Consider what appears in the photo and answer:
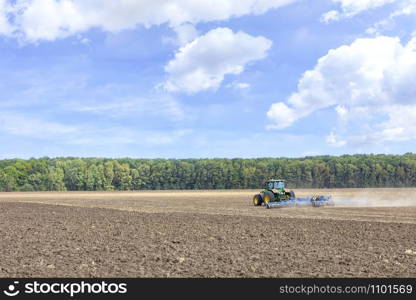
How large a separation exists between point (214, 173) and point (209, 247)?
109 m

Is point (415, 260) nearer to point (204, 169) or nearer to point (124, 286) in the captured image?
point (124, 286)

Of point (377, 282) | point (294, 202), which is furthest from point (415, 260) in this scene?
point (294, 202)

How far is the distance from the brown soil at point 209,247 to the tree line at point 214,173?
96.8 meters

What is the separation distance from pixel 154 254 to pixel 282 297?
20.9 ft

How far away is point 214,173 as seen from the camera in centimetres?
12625

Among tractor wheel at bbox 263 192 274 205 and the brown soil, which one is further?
tractor wheel at bbox 263 192 274 205

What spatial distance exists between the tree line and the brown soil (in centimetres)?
9681

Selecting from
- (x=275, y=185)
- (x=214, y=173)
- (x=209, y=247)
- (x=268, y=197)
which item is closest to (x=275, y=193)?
(x=268, y=197)

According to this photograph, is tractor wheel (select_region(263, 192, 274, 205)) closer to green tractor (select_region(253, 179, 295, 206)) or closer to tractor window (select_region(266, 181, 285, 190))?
green tractor (select_region(253, 179, 295, 206))

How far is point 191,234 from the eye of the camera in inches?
810

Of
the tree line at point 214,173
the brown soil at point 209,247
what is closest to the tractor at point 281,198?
the brown soil at point 209,247

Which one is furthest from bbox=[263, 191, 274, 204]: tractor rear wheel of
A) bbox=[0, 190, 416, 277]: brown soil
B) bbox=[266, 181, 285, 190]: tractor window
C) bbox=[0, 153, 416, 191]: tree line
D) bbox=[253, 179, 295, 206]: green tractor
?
bbox=[0, 153, 416, 191]: tree line

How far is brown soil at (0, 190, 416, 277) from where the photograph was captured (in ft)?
42.5

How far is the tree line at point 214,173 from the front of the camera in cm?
12175
